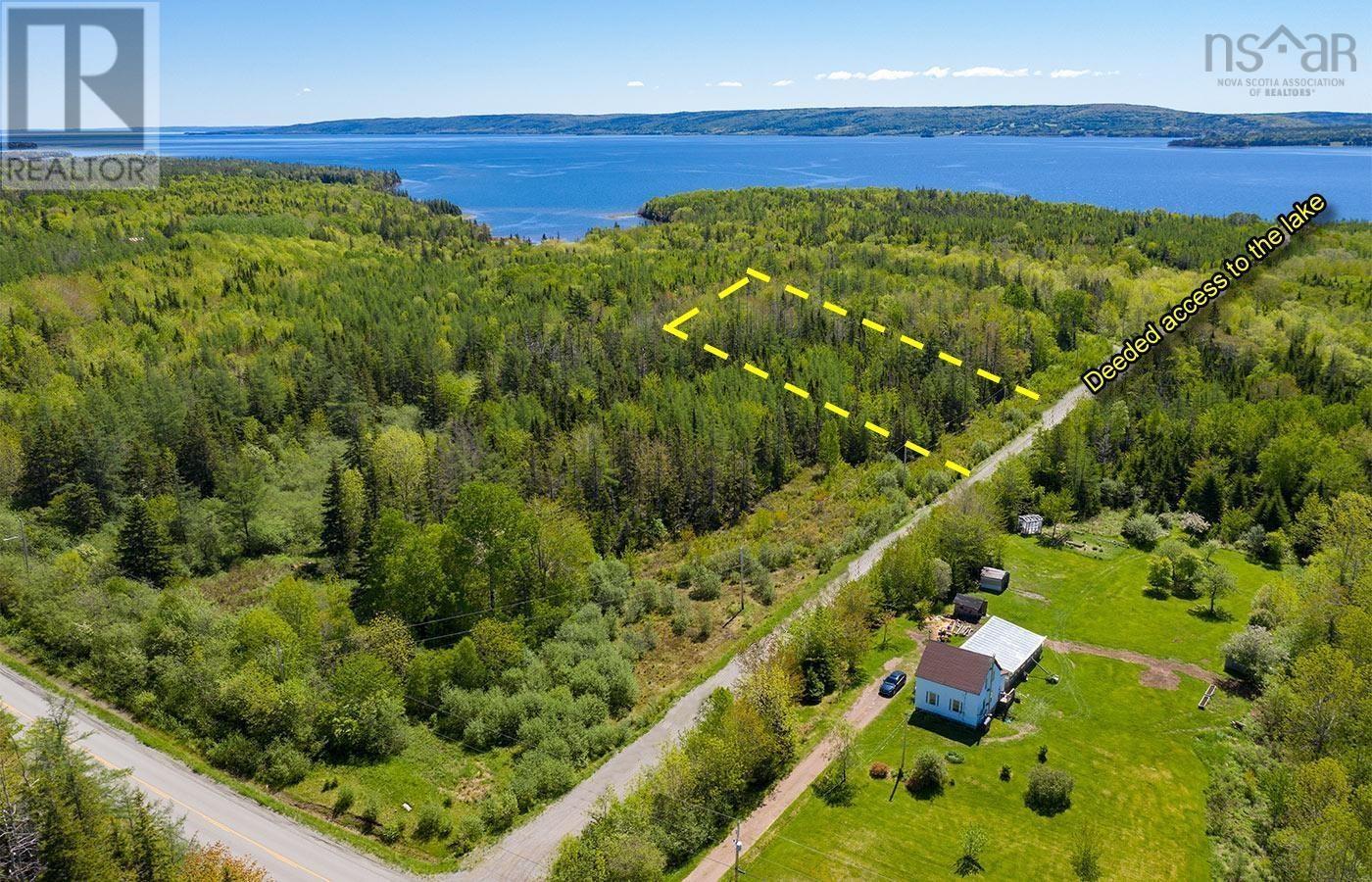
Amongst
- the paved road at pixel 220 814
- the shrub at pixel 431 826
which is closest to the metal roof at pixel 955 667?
the shrub at pixel 431 826

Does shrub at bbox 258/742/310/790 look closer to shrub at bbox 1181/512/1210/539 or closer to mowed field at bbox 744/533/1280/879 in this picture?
mowed field at bbox 744/533/1280/879

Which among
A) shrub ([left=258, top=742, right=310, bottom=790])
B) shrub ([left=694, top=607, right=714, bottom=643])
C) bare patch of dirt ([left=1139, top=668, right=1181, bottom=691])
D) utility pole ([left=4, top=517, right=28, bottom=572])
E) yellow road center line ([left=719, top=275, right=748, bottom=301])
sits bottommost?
shrub ([left=258, top=742, right=310, bottom=790])

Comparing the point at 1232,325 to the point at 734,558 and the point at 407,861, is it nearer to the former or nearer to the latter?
the point at 734,558

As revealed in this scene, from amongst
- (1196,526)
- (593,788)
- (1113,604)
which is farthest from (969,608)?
(593,788)

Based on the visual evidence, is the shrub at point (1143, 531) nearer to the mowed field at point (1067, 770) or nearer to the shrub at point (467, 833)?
the mowed field at point (1067, 770)

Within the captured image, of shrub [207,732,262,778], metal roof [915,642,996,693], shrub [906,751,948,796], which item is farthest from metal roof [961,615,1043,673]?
shrub [207,732,262,778]

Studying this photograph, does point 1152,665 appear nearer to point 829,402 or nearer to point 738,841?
point 738,841

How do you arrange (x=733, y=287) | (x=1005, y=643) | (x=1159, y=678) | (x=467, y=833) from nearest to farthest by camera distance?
(x=467, y=833)
(x=1159, y=678)
(x=1005, y=643)
(x=733, y=287)
